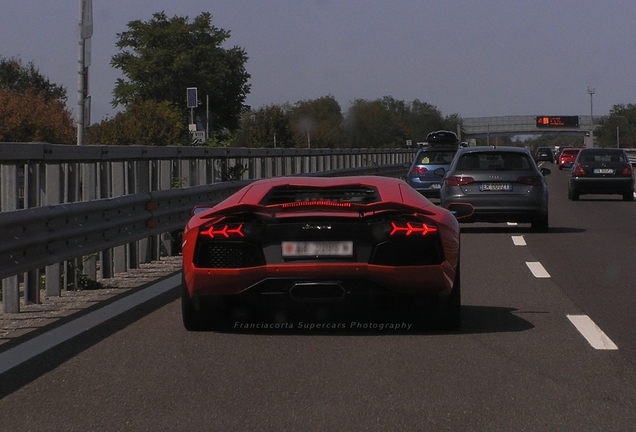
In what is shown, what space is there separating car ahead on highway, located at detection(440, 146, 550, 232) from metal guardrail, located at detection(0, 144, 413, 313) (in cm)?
430

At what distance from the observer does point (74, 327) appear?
8477 millimetres

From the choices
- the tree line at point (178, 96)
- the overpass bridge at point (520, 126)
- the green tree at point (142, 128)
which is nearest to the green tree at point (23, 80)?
the tree line at point (178, 96)

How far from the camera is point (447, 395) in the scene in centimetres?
609

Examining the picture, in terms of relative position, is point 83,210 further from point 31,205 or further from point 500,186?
point 500,186

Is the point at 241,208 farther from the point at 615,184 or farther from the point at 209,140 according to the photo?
the point at 615,184

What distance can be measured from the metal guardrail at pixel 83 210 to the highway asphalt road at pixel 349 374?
79 centimetres

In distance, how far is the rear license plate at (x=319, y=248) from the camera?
7.75 meters

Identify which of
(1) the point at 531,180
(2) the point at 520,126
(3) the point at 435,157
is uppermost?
(2) the point at 520,126

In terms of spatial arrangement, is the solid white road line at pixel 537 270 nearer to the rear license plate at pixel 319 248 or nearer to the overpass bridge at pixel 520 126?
the rear license plate at pixel 319 248

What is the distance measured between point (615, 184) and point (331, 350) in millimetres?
25471

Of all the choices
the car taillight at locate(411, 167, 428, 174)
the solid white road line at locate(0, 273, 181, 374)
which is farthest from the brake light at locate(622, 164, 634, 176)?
the solid white road line at locate(0, 273, 181, 374)

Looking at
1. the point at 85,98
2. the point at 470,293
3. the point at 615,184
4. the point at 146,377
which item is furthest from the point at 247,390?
the point at 615,184

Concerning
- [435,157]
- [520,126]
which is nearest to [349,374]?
[435,157]

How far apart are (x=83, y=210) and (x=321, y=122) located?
11450 cm
